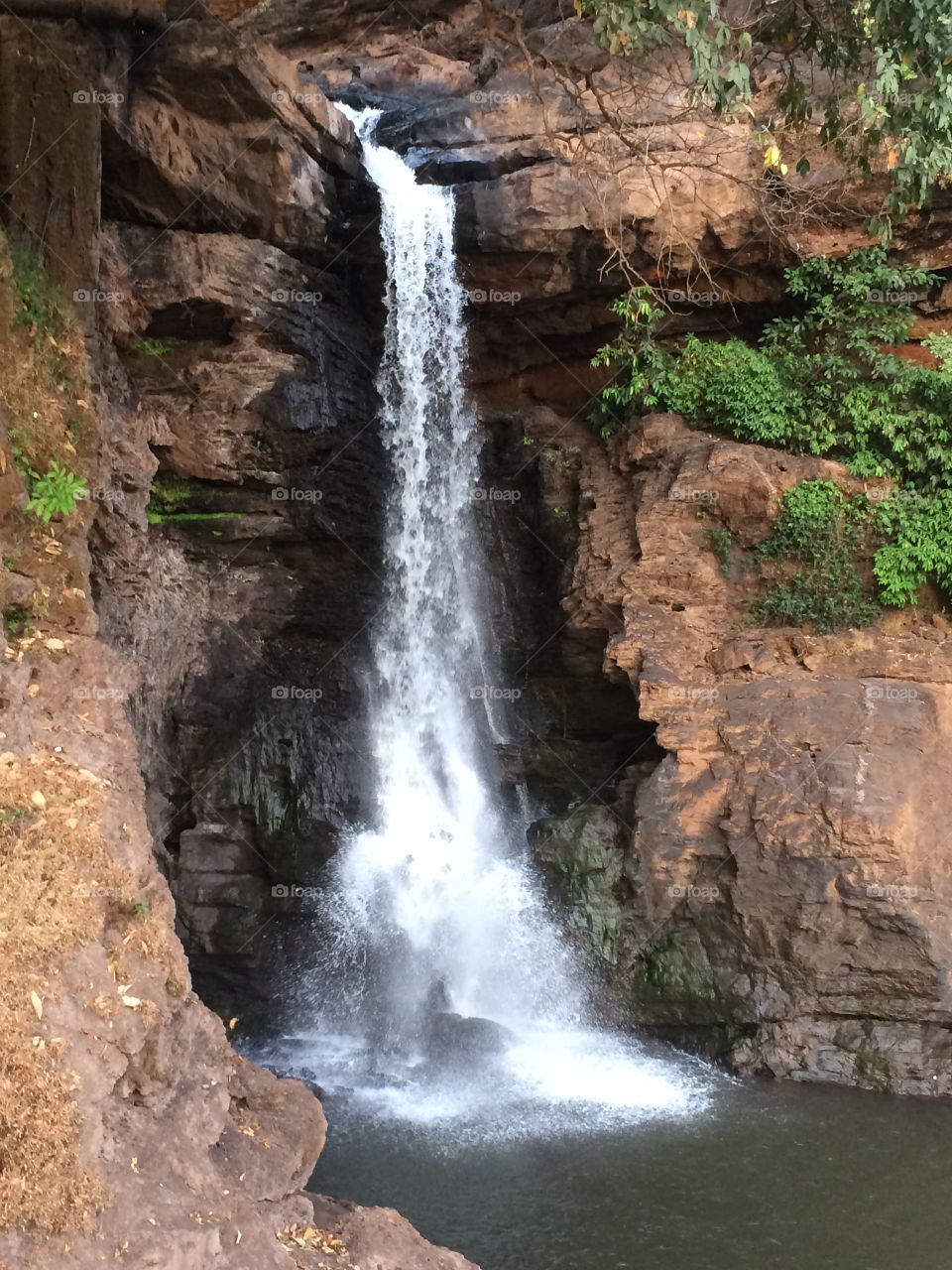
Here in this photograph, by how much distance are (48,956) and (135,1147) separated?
893 millimetres

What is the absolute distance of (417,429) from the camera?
13711 mm

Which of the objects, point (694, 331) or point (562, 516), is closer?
point (562, 516)

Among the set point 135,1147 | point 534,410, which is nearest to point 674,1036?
point 135,1147

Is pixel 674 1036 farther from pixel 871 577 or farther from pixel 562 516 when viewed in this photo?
pixel 562 516

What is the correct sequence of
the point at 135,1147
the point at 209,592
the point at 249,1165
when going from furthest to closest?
the point at 209,592 < the point at 249,1165 < the point at 135,1147

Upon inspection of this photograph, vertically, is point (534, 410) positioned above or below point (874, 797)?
above
